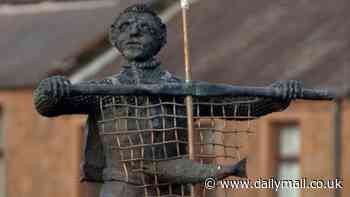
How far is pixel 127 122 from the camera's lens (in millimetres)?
11383

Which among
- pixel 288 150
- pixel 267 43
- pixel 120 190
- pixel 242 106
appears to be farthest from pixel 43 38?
pixel 242 106

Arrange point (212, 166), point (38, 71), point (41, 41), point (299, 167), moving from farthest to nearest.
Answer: point (41, 41) → point (38, 71) → point (299, 167) → point (212, 166)

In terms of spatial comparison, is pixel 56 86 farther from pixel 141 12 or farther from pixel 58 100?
pixel 141 12

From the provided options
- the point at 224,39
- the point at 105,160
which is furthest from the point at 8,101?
the point at 105,160

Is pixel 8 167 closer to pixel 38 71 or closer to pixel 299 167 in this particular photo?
pixel 38 71

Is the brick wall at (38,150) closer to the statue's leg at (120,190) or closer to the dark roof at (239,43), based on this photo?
the dark roof at (239,43)

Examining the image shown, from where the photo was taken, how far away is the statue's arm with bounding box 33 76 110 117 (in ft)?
35.9

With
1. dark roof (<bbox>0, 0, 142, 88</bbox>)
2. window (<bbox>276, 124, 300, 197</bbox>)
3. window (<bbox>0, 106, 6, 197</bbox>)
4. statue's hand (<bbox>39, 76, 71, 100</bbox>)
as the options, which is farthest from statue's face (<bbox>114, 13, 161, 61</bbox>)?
window (<bbox>0, 106, 6, 197</bbox>)

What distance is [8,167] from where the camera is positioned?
151ft

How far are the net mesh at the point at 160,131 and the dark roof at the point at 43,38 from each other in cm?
3150

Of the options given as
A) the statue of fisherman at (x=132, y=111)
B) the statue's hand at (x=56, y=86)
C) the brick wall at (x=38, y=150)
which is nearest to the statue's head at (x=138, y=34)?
the statue of fisherman at (x=132, y=111)

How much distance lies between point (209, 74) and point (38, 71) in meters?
5.12

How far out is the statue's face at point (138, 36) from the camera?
11680 millimetres

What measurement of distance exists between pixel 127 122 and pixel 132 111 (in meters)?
0.07
